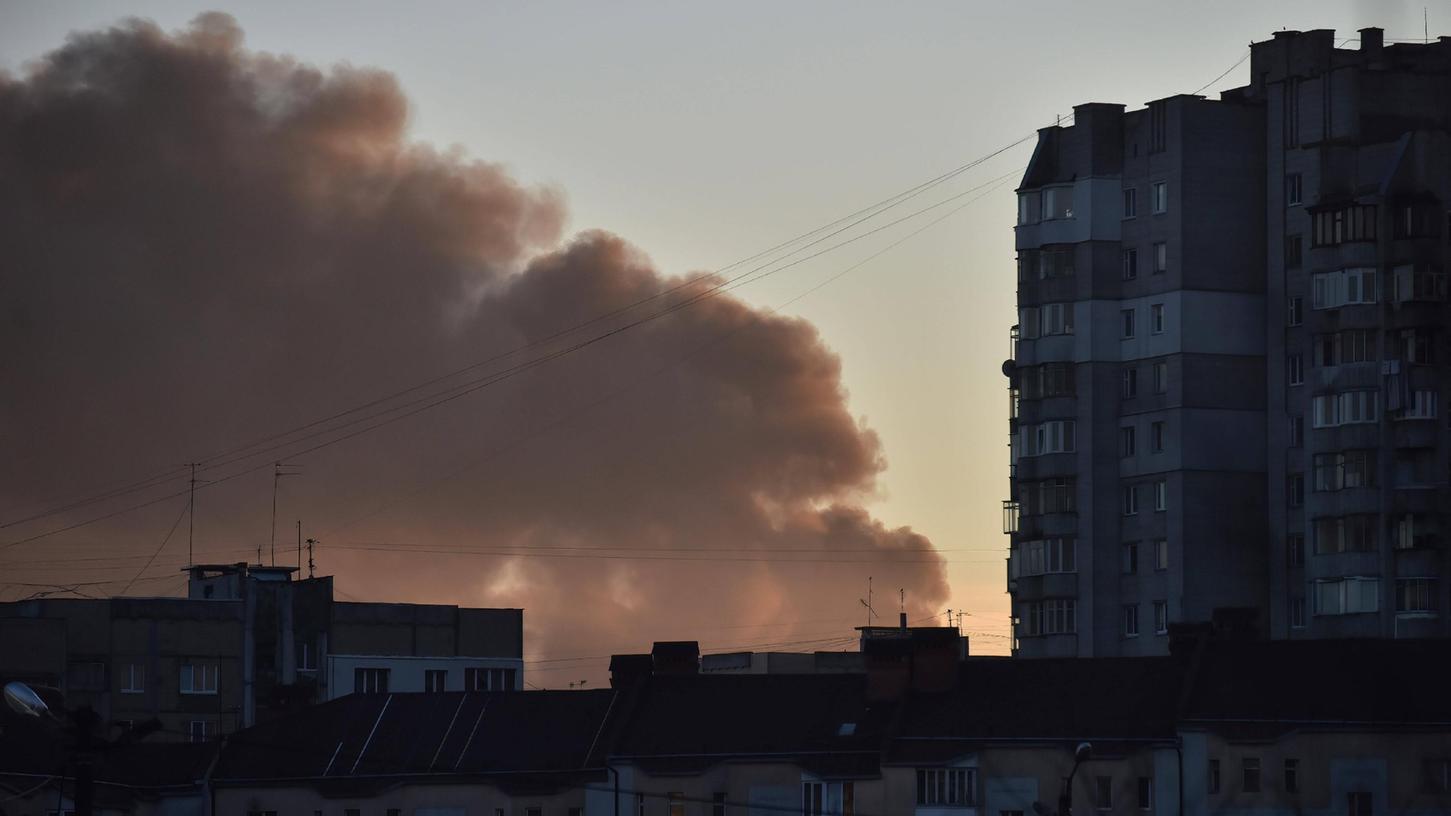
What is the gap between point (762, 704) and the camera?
104750 millimetres

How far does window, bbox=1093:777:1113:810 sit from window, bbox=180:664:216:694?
73.5 metres

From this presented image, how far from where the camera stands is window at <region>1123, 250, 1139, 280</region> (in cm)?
14450

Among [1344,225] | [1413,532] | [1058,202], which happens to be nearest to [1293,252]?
[1344,225]

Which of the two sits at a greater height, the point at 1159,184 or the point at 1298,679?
the point at 1159,184

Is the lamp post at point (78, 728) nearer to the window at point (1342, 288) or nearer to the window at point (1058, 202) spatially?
the window at point (1342, 288)

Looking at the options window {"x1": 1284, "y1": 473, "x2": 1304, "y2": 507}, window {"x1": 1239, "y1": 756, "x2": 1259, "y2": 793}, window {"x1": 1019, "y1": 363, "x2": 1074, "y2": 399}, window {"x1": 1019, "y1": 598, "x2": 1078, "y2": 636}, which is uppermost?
window {"x1": 1019, "y1": 363, "x2": 1074, "y2": 399}

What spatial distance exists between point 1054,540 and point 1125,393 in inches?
343

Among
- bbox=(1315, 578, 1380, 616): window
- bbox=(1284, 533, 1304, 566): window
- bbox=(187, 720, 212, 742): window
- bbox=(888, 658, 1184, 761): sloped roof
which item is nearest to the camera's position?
bbox=(888, 658, 1184, 761): sloped roof

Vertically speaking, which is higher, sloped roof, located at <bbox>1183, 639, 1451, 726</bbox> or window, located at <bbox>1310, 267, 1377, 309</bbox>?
window, located at <bbox>1310, 267, 1377, 309</bbox>

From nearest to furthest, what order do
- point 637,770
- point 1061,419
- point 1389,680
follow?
1. point 1389,680
2. point 637,770
3. point 1061,419

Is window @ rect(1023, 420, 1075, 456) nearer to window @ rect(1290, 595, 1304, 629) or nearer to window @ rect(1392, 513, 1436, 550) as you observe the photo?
window @ rect(1290, 595, 1304, 629)

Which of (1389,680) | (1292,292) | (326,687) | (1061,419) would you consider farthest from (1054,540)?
(1389,680)

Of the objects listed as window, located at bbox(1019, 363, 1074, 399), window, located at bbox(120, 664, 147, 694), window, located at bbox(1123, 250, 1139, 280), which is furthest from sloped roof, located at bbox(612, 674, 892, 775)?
window, located at bbox(120, 664, 147, 694)

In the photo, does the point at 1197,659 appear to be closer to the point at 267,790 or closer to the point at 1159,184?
the point at 267,790
